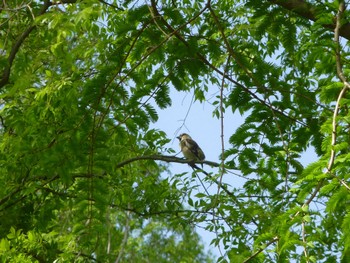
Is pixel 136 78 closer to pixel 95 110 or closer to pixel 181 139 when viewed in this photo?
pixel 95 110

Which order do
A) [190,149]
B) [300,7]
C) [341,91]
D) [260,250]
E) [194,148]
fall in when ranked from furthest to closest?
[194,148] < [190,149] < [300,7] < [341,91] < [260,250]

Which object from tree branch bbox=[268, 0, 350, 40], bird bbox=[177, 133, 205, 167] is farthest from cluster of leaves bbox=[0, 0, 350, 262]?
bird bbox=[177, 133, 205, 167]

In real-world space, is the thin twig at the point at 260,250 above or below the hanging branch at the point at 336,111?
below

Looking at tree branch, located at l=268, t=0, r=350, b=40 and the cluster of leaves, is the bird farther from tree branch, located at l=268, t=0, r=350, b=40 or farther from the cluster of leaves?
tree branch, located at l=268, t=0, r=350, b=40

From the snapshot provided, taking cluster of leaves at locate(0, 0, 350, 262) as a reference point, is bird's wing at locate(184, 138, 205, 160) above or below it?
above

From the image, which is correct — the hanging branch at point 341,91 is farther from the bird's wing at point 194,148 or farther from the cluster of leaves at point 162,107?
the bird's wing at point 194,148

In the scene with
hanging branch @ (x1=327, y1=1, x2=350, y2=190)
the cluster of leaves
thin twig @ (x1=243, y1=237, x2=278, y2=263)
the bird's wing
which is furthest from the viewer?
the bird's wing

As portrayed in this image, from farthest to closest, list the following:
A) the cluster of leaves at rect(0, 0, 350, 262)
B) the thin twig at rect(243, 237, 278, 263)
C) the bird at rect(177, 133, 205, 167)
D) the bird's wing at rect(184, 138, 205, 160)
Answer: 1. the bird's wing at rect(184, 138, 205, 160)
2. the bird at rect(177, 133, 205, 167)
3. the cluster of leaves at rect(0, 0, 350, 262)
4. the thin twig at rect(243, 237, 278, 263)

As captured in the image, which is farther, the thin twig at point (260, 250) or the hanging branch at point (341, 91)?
the thin twig at point (260, 250)

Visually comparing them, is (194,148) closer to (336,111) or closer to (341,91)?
(341,91)

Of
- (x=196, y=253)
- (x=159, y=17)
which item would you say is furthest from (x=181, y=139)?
(x=196, y=253)

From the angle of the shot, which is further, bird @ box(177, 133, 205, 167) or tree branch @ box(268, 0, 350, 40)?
bird @ box(177, 133, 205, 167)

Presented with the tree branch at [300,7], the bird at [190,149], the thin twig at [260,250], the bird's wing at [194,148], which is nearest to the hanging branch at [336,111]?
the thin twig at [260,250]

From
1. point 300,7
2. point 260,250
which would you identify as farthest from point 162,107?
point 260,250
